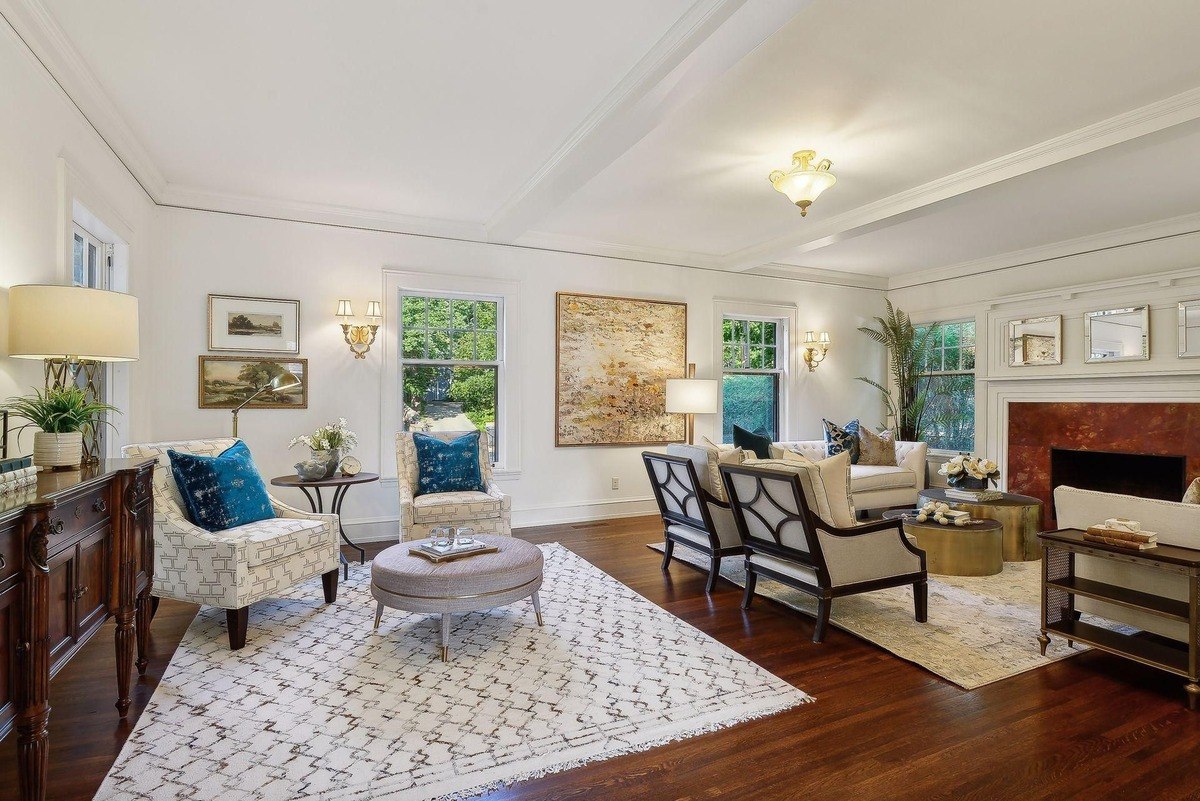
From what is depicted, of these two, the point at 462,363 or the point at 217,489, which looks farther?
the point at 462,363

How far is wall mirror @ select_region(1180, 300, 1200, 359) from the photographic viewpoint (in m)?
4.85

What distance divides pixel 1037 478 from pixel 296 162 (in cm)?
688

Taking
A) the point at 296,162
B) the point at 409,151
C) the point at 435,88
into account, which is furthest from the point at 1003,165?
the point at 296,162

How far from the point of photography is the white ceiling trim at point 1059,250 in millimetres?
5082

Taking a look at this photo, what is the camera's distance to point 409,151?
3803mm

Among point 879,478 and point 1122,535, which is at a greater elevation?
point 1122,535

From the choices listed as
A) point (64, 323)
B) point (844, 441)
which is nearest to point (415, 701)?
point (64, 323)

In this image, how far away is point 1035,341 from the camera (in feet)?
19.4

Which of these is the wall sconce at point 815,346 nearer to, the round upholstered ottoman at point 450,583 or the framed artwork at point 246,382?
the round upholstered ottoman at point 450,583

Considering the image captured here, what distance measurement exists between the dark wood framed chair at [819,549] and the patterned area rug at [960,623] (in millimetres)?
181

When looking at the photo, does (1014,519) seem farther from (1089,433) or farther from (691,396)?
(691,396)

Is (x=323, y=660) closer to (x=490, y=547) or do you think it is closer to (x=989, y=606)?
(x=490, y=547)

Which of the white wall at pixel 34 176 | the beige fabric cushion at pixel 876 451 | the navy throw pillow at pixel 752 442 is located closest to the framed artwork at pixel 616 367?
the navy throw pillow at pixel 752 442

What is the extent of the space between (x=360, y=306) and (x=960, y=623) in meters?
4.69
